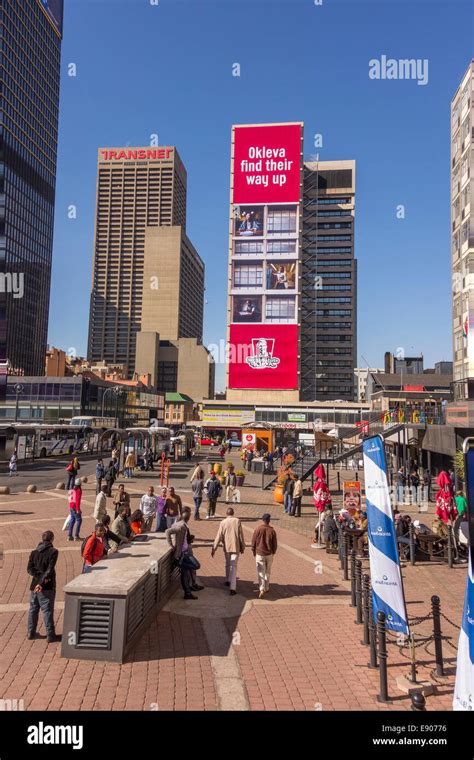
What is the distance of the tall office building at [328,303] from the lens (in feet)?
365

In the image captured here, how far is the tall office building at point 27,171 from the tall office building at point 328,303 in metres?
61.6

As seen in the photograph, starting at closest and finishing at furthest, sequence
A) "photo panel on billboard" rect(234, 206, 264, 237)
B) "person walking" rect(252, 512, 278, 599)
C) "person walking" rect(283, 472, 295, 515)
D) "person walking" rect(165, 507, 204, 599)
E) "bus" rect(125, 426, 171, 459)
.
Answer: "person walking" rect(165, 507, 204, 599)
"person walking" rect(252, 512, 278, 599)
"person walking" rect(283, 472, 295, 515)
"bus" rect(125, 426, 171, 459)
"photo panel on billboard" rect(234, 206, 264, 237)

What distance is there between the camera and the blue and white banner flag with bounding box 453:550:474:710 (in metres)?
4.82

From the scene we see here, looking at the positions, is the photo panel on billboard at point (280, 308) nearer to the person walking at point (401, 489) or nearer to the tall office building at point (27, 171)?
the tall office building at point (27, 171)

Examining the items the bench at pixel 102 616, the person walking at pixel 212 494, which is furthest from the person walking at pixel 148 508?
the bench at pixel 102 616

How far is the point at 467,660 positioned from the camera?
4.88 metres

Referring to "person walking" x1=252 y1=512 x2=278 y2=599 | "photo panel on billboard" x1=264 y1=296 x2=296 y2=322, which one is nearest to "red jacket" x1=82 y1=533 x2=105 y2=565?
"person walking" x1=252 y1=512 x2=278 y2=599

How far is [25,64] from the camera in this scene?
122 meters

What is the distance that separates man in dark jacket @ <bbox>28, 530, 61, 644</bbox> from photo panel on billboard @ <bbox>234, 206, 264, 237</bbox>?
9053 centimetres

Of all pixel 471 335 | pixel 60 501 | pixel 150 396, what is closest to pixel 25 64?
pixel 150 396

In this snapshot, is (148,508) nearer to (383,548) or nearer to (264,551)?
(264,551)

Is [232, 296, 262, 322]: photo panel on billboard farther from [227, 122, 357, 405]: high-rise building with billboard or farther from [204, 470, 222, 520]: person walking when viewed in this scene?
[204, 470, 222, 520]: person walking
